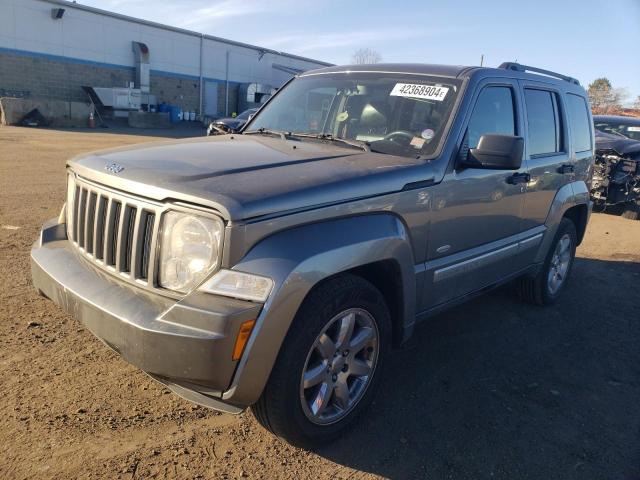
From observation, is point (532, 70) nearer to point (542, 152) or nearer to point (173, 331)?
point (542, 152)

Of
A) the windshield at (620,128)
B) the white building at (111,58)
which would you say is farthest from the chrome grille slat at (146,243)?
the white building at (111,58)

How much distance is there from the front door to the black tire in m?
7.54

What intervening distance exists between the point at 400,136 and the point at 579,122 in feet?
8.92

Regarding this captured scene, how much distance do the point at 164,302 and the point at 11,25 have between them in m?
29.4

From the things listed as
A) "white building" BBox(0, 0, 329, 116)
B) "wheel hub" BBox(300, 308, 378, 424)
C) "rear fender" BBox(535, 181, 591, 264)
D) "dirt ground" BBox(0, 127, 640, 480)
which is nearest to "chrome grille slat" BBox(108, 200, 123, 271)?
"dirt ground" BBox(0, 127, 640, 480)

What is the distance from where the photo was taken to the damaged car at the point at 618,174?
32.4ft

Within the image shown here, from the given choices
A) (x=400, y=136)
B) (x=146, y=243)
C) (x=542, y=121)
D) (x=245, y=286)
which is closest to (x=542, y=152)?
(x=542, y=121)

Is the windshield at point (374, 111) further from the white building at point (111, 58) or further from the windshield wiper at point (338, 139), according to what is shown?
the white building at point (111, 58)

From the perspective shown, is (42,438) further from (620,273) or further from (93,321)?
(620,273)

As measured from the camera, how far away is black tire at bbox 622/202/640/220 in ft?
33.4

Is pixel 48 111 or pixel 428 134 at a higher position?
pixel 428 134

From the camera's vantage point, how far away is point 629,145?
9922 mm

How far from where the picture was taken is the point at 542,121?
4480 mm

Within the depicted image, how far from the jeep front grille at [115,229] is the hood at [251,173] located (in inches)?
2.7
